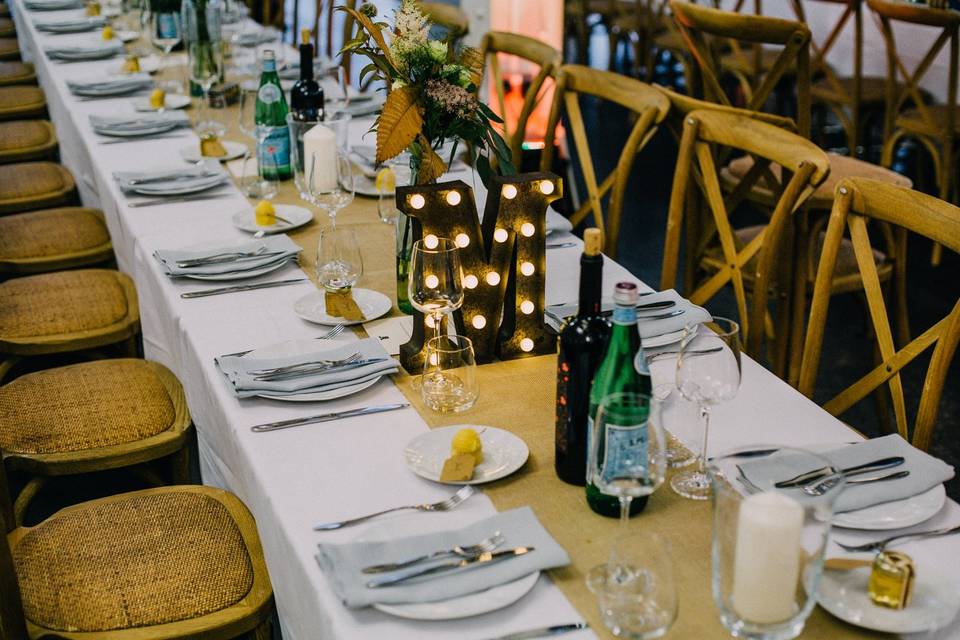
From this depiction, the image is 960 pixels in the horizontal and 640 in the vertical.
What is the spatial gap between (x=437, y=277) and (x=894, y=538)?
0.73 metres

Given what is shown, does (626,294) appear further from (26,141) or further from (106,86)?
(26,141)

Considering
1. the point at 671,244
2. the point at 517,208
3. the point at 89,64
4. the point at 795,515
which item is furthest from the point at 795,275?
the point at 89,64

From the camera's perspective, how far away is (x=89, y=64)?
406cm

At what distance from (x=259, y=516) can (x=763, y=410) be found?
781 mm

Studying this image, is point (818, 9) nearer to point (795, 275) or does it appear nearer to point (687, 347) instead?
point (795, 275)

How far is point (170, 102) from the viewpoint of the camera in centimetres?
347

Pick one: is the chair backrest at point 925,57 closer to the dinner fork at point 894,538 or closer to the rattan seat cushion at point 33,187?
the rattan seat cushion at point 33,187

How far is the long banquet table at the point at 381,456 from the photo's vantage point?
1.26 m

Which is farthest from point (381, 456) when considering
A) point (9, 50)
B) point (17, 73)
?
point (9, 50)

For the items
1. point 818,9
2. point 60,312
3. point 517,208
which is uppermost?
point 818,9

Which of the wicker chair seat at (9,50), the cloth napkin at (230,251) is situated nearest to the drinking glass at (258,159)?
the cloth napkin at (230,251)

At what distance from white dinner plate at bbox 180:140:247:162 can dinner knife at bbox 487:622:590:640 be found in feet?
6.62

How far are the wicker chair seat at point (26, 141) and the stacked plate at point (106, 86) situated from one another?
2.21 feet

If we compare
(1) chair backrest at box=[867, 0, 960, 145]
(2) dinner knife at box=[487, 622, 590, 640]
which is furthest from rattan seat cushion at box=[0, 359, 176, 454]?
(1) chair backrest at box=[867, 0, 960, 145]
